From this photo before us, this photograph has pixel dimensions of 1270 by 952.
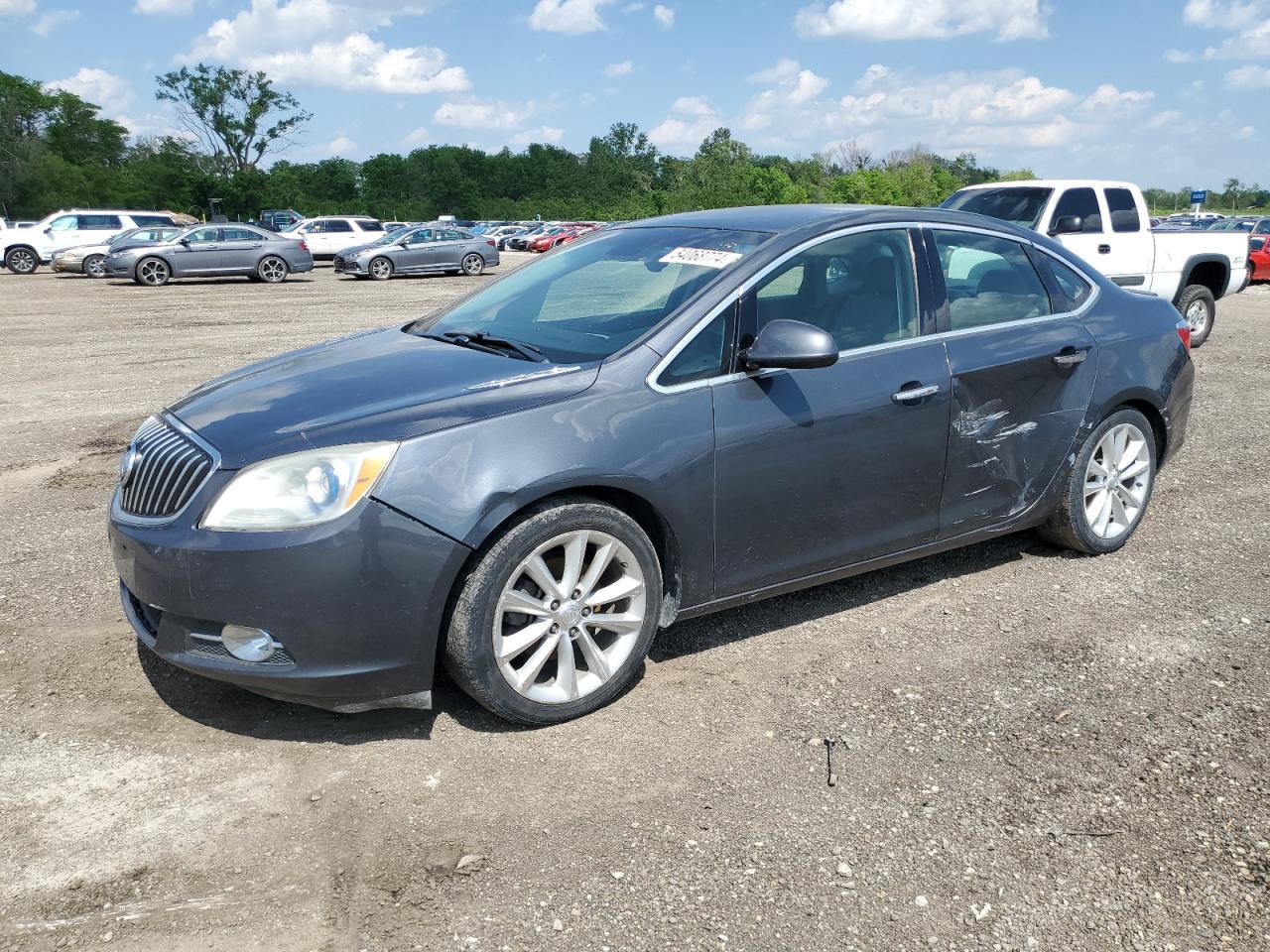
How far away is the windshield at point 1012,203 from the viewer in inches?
464

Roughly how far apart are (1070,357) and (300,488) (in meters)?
3.32

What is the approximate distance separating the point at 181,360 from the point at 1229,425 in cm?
1042

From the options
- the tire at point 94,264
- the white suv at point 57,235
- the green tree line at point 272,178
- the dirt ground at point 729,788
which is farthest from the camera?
the green tree line at point 272,178

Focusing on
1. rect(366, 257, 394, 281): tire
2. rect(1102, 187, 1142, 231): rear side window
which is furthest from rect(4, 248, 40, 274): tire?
rect(1102, 187, 1142, 231): rear side window

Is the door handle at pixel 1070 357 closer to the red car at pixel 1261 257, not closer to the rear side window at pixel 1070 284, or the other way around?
the rear side window at pixel 1070 284

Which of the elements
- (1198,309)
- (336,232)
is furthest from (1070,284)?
(336,232)

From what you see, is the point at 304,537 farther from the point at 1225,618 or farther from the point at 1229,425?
the point at 1229,425

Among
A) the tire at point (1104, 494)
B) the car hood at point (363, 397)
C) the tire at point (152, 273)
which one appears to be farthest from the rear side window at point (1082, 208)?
the tire at point (152, 273)

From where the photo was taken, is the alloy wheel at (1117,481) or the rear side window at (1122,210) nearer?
the alloy wheel at (1117,481)

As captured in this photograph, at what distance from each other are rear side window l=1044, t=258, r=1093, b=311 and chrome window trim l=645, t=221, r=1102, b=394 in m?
0.02

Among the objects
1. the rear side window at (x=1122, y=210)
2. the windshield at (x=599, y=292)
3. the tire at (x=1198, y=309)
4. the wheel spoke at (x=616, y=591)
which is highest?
the rear side window at (x=1122, y=210)

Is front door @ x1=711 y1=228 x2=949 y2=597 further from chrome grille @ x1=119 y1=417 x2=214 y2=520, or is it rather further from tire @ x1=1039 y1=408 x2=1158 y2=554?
chrome grille @ x1=119 y1=417 x2=214 y2=520

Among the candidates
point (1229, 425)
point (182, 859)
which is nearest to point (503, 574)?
point (182, 859)

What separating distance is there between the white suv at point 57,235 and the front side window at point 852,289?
3106 centimetres
